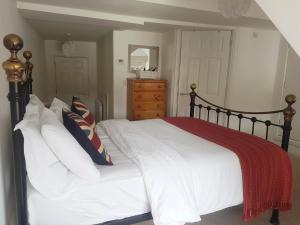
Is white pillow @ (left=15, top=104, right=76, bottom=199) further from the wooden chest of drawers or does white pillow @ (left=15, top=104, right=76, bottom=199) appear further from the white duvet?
the wooden chest of drawers

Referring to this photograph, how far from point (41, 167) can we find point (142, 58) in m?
3.84

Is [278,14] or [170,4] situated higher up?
[170,4]

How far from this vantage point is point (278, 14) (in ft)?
3.55

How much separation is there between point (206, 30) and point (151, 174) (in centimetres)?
356

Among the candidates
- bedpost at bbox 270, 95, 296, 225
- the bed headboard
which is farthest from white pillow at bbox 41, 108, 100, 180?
bedpost at bbox 270, 95, 296, 225

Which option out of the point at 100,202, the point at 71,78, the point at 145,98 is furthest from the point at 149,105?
the point at 71,78

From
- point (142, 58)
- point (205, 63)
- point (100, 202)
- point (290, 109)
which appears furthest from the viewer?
point (142, 58)

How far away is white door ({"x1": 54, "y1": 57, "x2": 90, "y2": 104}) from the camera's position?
22.4 ft

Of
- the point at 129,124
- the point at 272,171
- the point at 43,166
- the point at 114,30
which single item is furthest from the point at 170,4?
the point at 43,166

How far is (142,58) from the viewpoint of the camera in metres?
4.86

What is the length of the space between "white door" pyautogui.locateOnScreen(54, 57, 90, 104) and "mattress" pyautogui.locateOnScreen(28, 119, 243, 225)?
5.48 metres

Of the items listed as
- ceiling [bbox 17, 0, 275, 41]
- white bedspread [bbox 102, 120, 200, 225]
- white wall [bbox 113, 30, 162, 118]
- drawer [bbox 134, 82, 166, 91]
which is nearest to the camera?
white bedspread [bbox 102, 120, 200, 225]

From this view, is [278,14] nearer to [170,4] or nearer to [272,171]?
[272,171]

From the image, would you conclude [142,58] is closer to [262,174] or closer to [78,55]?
[78,55]
